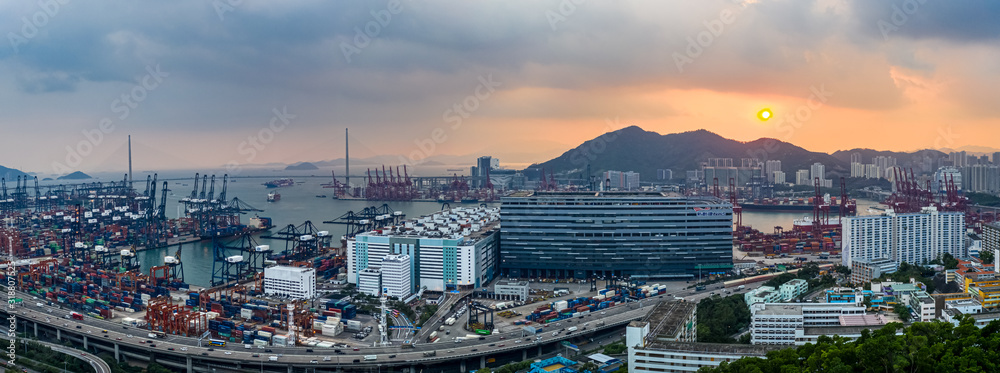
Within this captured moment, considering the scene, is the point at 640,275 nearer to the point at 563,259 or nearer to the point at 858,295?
the point at 563,259

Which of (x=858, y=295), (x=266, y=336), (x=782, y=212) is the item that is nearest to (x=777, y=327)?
(x=858, y=295)

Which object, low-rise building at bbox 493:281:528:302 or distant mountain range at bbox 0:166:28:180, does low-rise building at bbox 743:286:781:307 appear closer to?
low-rise building at bbox 493:281:528:302

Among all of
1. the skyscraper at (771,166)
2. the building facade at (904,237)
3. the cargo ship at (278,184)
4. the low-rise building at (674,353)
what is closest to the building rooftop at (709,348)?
the low-rise building at (674,353)

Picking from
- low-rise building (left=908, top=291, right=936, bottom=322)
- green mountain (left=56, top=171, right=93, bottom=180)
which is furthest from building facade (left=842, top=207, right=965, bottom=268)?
green mountain (left=56, top=171, right=93, bottom=180)

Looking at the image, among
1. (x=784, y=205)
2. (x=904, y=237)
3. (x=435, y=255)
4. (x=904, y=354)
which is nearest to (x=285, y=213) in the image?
(x=435, y=255)

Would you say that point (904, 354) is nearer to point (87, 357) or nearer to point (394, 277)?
point (394, 277)
